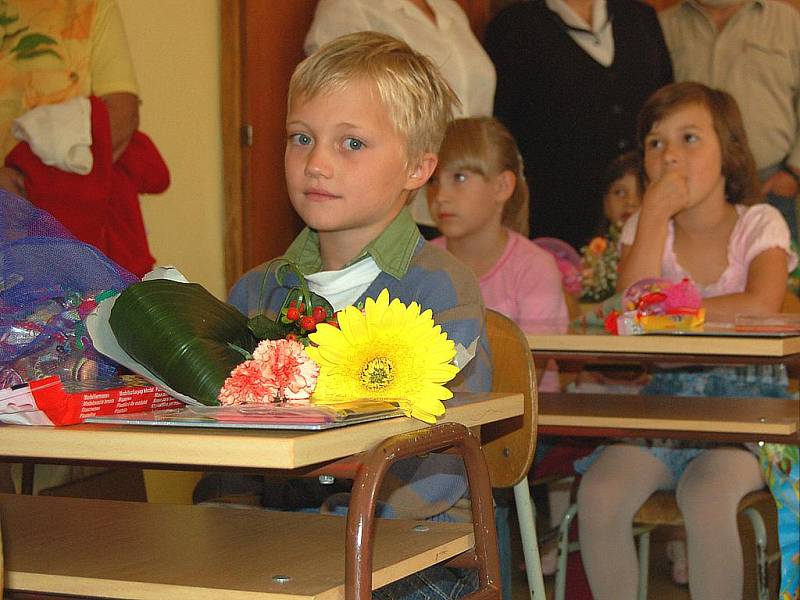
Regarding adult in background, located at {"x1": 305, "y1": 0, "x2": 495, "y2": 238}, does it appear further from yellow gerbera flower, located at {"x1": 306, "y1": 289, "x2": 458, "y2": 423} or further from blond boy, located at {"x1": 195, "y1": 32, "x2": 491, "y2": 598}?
yellow gerbera flower, located at {"x1": 306, "y1": 289, "x2": 458, "y2": 423}

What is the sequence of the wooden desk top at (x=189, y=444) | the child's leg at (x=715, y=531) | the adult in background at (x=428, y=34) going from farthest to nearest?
the adult in background at (x=428, y=34) < the child's leg at (x=715, y=531) < the wooden desk top at (x=189, y=444)

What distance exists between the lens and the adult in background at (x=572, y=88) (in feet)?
16.3

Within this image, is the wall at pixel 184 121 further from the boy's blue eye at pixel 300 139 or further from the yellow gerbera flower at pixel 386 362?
the yellow gerbera flower at pixel 386 362

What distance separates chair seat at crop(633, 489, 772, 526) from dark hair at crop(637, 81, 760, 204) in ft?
3.71

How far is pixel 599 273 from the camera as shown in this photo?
4082 millimetres

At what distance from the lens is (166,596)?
1.12m

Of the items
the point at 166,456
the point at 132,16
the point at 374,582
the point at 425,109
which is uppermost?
the point at 132,16

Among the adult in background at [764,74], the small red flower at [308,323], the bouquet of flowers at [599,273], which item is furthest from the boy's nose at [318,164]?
the adult in background at [764,74]

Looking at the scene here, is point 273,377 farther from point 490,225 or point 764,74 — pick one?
point 764,74

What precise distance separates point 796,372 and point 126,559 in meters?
1.98

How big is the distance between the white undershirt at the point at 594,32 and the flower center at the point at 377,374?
4.02 meters

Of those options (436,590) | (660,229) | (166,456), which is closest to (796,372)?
(660,229)

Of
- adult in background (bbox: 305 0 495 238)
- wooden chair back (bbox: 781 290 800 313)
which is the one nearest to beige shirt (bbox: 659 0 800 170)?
adult in background (bbox: 305 0 495 238)

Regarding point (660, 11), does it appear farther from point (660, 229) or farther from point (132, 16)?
point (132, 16)
